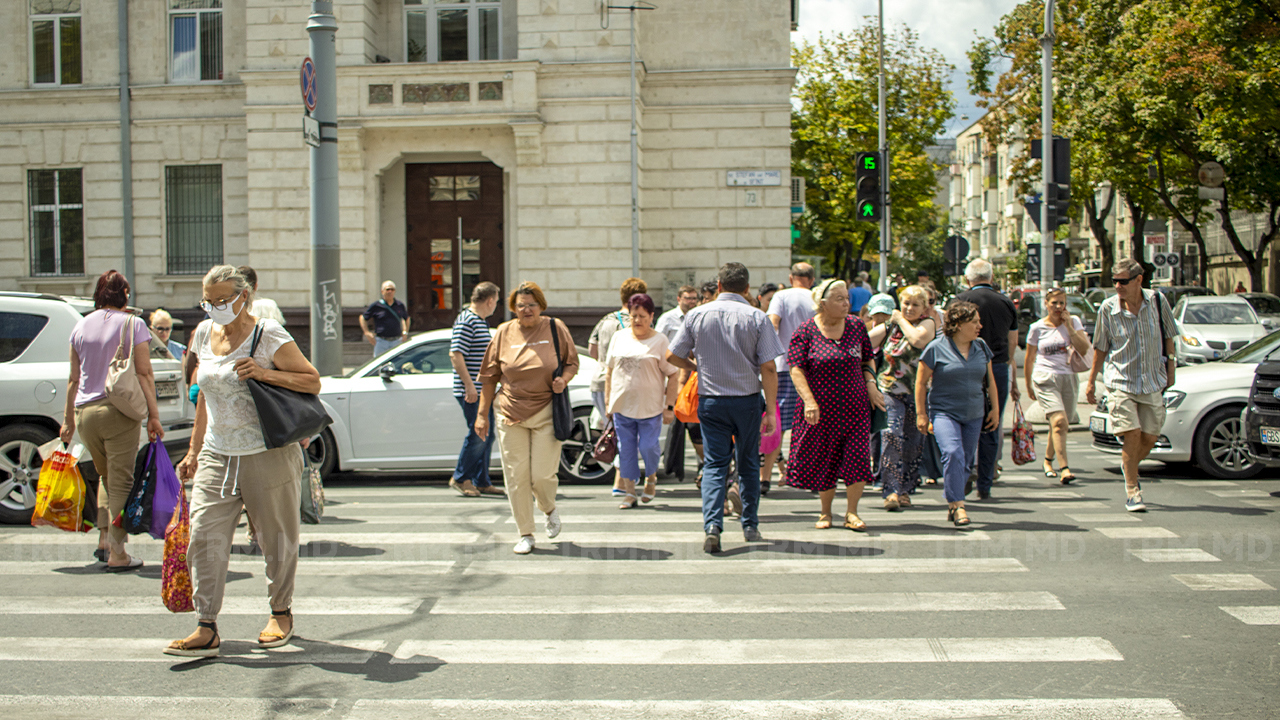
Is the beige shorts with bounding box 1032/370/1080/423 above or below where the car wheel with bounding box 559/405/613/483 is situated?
above

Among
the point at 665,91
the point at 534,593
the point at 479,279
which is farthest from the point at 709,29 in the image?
the point at 534,593

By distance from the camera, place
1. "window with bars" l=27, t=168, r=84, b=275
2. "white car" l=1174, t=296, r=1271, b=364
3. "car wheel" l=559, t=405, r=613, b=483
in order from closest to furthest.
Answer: "car wheel" l=559, t=405, r=613, b=483 → "white car" l=1174, t=296, r=1271, b=364 → "window with bars" l=27, t=168, r=84, b=275

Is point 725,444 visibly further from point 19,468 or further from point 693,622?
point 19,468

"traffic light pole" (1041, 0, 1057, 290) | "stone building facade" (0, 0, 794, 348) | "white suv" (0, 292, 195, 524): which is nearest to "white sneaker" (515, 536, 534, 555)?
"white suv" (0, 292, 195, 524)

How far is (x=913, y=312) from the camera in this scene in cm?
883

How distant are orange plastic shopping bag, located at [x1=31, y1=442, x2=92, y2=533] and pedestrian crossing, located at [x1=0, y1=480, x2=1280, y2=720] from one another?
36 cm

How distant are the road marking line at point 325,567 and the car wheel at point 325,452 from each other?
120 inches

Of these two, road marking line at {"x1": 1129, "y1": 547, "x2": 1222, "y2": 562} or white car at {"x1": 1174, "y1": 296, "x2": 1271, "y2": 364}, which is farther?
white car at {"x1": 1174, "y1": 296, "x2": 1271, "y2": 364}

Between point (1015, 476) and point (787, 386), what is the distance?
108 inches

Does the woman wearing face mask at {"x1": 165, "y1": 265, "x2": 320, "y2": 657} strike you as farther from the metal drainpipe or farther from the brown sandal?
the metal drainpipe

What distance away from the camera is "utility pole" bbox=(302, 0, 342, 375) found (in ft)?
36.7

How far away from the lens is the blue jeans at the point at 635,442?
8875 mm

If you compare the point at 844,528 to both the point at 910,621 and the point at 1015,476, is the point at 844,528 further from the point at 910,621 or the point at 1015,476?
the point at 1015,476

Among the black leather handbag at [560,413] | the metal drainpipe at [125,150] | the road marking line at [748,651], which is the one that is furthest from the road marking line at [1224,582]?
the metal drainpipe at [125,150]
